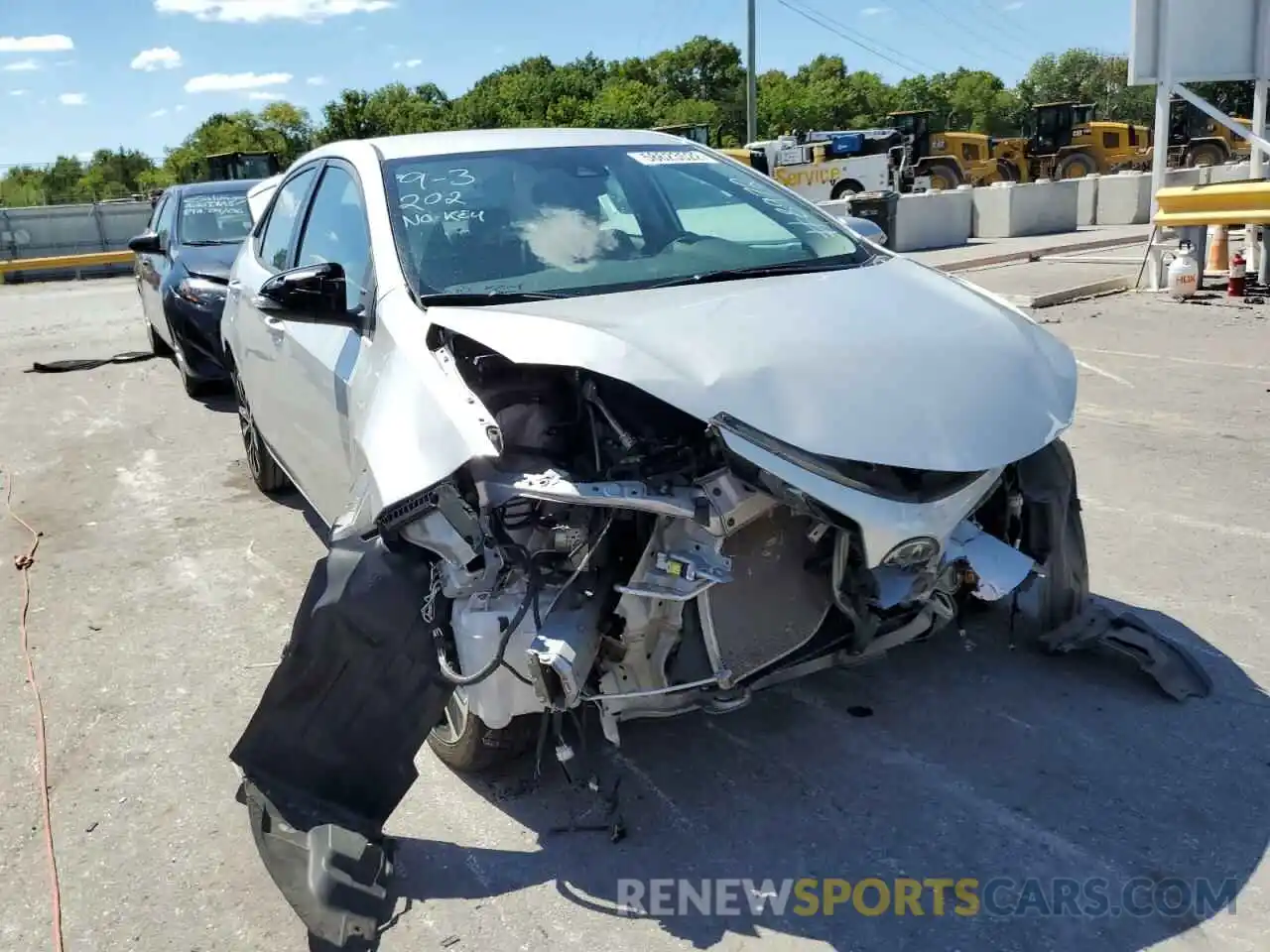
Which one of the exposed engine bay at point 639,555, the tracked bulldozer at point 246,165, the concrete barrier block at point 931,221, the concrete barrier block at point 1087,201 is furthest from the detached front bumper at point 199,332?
the concrete barrier block at point 1087,201

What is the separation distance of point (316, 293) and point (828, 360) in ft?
5.60

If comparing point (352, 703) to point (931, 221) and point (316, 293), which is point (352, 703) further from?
point (931, 221)

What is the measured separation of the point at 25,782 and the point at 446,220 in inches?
89.3

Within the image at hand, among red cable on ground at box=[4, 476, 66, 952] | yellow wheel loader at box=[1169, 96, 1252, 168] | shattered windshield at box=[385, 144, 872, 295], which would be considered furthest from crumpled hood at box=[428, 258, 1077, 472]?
yellow wheel loader at box=[1169, 96, 1252, 168]

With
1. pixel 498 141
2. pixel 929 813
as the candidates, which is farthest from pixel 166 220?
pixel 929 813

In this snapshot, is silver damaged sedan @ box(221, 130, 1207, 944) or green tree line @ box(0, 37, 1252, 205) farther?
green tree line @ box(0, 37, 1252, 205)

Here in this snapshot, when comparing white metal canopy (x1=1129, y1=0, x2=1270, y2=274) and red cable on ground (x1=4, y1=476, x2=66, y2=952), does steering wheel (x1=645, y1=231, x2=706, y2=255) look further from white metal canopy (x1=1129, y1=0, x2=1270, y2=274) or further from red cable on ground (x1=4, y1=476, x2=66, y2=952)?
white metal canopy (x1=1129, y1=0, x2=1270, y2=274)

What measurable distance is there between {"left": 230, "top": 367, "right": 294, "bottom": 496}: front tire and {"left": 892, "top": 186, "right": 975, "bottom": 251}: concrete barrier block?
16181 mm

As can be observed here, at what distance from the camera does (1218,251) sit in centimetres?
1175

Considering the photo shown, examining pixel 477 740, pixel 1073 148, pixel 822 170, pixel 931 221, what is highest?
pixel 1073 148

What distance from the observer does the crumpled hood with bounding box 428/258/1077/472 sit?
2607mm

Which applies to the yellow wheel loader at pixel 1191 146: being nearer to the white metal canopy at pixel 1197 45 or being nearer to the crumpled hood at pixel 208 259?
the white metal canopy at pixel 1197 45

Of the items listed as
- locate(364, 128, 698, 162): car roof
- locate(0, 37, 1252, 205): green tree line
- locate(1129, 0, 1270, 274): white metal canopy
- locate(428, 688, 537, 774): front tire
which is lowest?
locate(428, 688, 537, 774): front tire
